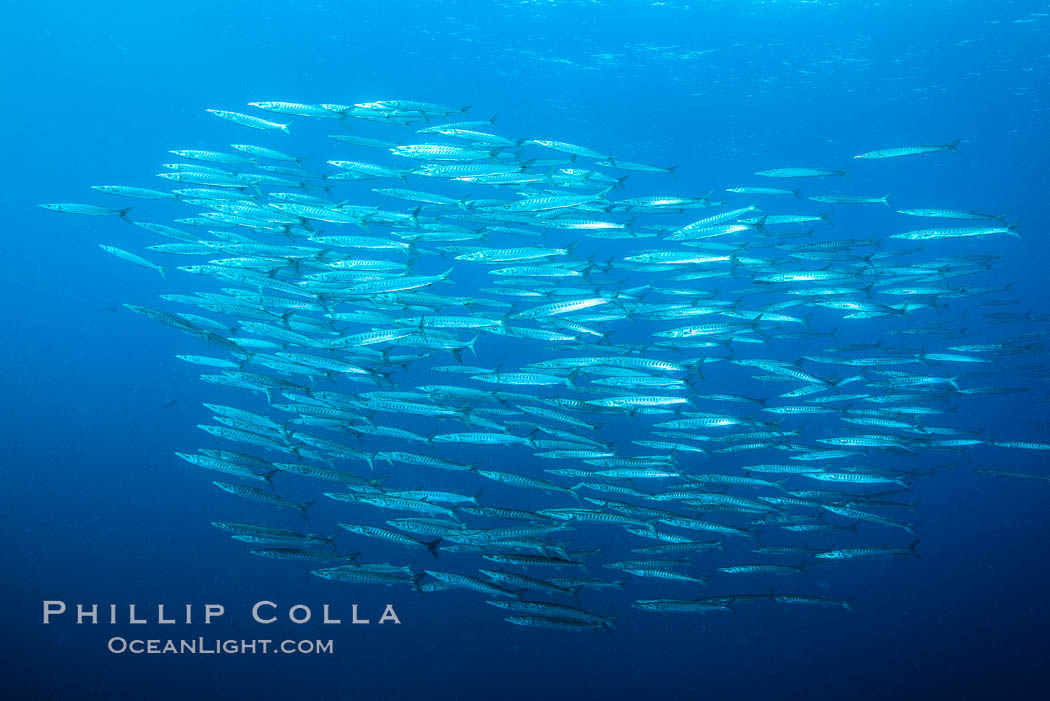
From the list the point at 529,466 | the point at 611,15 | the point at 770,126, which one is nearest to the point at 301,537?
the point at 529,466

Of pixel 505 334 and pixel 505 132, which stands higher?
pixel 505 132

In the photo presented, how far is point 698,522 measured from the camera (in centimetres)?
629

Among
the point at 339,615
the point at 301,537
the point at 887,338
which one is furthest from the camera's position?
the point at 887,338

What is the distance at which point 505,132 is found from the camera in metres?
16.7

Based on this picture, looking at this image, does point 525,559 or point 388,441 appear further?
point 388,441

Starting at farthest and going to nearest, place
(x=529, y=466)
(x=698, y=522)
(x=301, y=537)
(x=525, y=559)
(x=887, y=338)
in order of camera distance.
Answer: (x=887, y=338) → (x=529, y=466) → (x=698, y=522) → (x=301, y=537) → (x=525, y=559)

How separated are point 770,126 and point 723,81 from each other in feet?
6.67

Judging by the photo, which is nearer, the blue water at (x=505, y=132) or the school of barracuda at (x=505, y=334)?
the school of barracuda at (x=505, y=334)

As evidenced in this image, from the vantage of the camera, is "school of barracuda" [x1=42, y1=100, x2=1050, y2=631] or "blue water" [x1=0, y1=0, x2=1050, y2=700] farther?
"blue water" [x1=0, y1=0, x2=1050, y2=700]

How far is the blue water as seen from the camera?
473 inches

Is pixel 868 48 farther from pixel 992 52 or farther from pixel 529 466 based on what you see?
pixel 529 466

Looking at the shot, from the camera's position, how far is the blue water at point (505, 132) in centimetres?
1202

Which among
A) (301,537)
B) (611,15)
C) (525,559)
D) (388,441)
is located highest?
(611,15)

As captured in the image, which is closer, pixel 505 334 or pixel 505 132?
pixel 505 334
